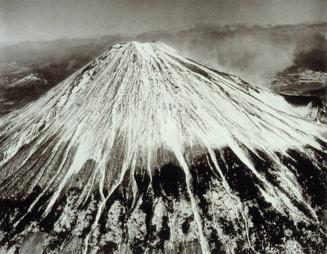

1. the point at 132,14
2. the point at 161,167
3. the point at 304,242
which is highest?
the point at 132,14

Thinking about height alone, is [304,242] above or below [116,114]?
below

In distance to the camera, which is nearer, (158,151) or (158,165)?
(158,165)

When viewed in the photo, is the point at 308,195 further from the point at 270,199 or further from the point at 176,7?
the point at 176,7

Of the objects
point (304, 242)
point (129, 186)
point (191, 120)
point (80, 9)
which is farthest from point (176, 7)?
point (304, 242)
